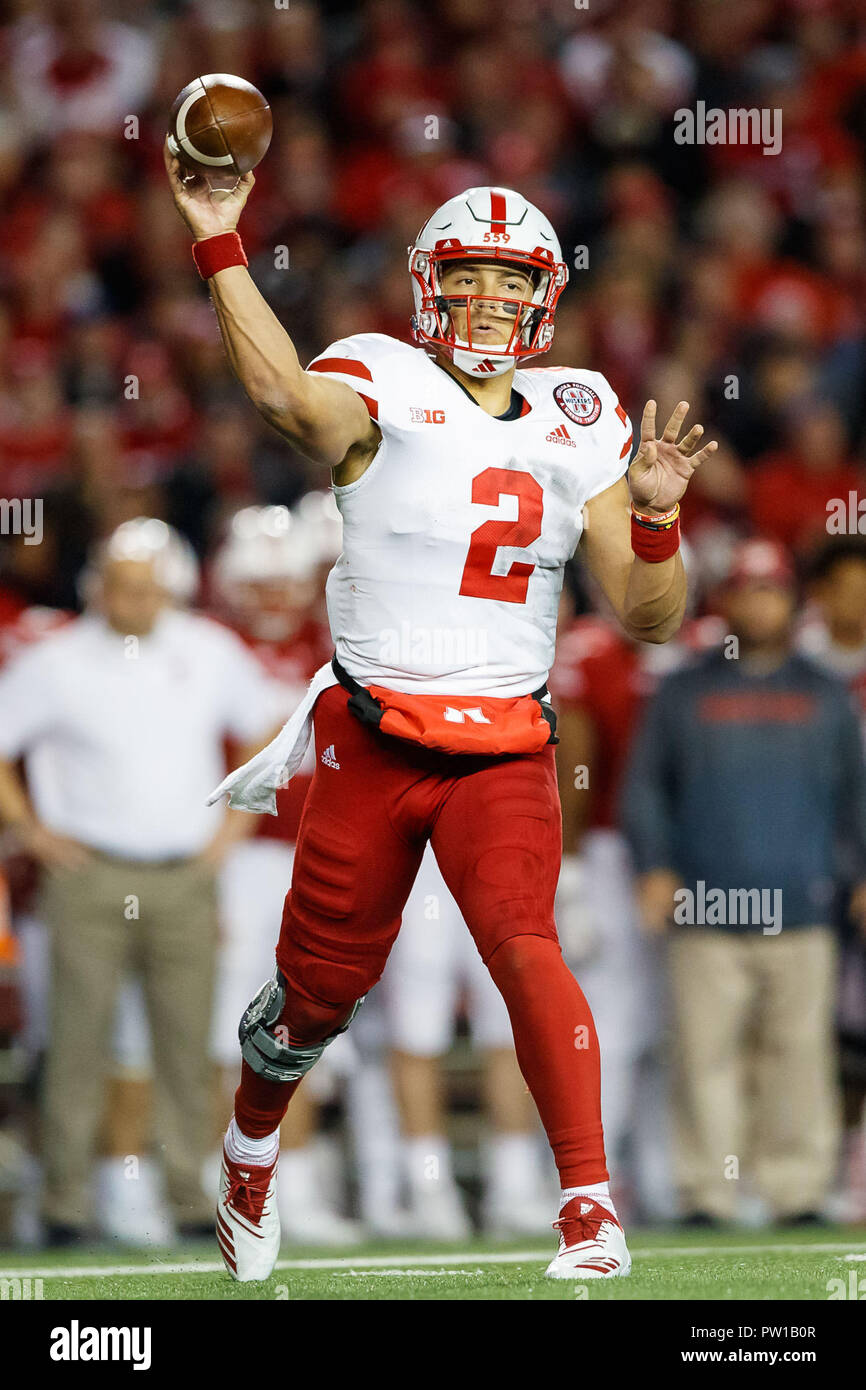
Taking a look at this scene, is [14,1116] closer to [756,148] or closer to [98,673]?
[98,673]

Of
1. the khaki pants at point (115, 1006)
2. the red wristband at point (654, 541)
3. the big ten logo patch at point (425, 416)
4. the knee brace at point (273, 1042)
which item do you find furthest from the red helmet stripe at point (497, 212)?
→ the khaki pants at point (115, 1006)

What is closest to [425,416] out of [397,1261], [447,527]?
[447,527]

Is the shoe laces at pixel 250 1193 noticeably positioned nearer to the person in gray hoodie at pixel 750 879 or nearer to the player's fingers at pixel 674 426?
the player's fingers at pixel 674 426

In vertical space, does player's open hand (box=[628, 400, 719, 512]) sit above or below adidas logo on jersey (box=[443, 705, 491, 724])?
above

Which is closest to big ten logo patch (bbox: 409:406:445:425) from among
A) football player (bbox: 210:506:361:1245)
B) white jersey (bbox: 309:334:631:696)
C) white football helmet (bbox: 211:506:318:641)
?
white jersey (bbox: 309:334:631:696)

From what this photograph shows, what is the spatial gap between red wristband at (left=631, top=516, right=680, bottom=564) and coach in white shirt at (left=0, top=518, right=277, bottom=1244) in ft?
10.00

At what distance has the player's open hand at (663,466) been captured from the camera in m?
4.21

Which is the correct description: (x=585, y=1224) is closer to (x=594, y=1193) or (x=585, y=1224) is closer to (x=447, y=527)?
(x=594, y=1193)

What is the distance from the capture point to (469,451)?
4328mm

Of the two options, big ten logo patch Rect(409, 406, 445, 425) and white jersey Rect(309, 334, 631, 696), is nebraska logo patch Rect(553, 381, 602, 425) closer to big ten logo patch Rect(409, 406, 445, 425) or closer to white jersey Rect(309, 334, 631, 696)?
white jersey Rect(309, 334, 631, 696)


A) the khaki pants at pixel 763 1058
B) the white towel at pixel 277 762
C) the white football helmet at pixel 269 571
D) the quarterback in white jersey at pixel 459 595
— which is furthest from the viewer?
the white football helmet at pixel 269 571

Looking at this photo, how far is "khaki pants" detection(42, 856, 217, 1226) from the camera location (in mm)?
6949

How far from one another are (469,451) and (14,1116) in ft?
14.1

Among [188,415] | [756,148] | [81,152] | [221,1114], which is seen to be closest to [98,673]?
[221,1114]
